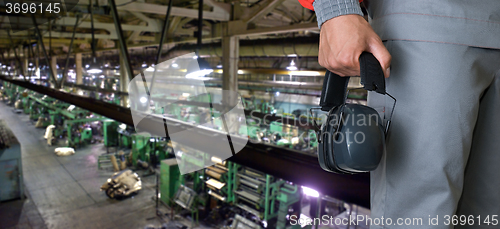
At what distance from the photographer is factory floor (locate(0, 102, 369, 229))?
7496 mm

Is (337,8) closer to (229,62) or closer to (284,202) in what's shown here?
(229,62)

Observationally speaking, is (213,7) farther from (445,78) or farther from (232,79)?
(445,78)

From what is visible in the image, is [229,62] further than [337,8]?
Yes

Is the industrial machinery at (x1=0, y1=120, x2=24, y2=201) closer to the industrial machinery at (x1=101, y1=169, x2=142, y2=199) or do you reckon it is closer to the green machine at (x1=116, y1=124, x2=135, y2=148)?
the industrial machinery at (x1=101, y1=169, x2=142, y2=199)

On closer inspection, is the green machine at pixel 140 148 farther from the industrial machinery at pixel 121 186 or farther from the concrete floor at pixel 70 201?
the industrial machinery at pixel 121 186

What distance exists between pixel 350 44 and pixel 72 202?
9887mm

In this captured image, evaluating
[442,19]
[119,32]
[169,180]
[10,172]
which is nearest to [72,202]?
[10,172]

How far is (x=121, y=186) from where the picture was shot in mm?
8789

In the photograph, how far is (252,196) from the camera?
22.9 ft

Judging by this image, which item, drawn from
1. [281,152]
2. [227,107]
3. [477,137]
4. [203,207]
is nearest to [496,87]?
[477,137]

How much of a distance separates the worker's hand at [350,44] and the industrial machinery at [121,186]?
9.26 metres

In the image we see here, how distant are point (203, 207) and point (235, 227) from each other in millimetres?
1894

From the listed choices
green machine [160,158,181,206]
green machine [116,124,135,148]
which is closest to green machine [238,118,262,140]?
green machine [160,158,181,206]

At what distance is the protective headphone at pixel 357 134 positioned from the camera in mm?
591
